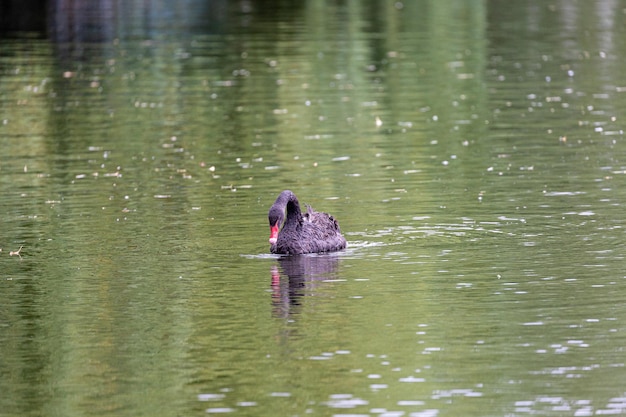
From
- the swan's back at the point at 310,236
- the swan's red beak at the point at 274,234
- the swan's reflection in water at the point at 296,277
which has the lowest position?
the swan's reflection in water at the point at 296,277

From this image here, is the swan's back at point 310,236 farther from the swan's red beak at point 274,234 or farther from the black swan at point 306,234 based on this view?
the swan's red beak at point 274,234

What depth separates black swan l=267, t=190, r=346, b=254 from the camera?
72.0 ft

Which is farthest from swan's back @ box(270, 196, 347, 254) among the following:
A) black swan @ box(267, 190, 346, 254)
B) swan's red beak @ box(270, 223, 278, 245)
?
swan's red beak @ box(270, 223, 278, 245)

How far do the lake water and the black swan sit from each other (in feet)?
0.66

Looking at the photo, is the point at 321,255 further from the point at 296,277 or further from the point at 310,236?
the point at 296,277

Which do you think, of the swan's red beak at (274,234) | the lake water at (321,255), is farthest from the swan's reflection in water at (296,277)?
the swan's red beak at (274,234)

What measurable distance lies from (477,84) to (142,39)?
21201 mm

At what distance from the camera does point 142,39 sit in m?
62.9

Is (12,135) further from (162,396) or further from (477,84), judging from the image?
(162,396)

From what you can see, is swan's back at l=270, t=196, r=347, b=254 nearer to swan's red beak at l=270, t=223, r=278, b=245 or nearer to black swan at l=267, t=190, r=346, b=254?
black swan at l=267, t=190, r=346, b=254

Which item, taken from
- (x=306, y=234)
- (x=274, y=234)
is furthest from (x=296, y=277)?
(x=306, y=234)

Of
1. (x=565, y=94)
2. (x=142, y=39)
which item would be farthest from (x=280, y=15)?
(x=565, y=94)

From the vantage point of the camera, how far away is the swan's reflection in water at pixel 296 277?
62.3 feet

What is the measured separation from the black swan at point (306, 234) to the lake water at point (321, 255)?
20 centimetres
